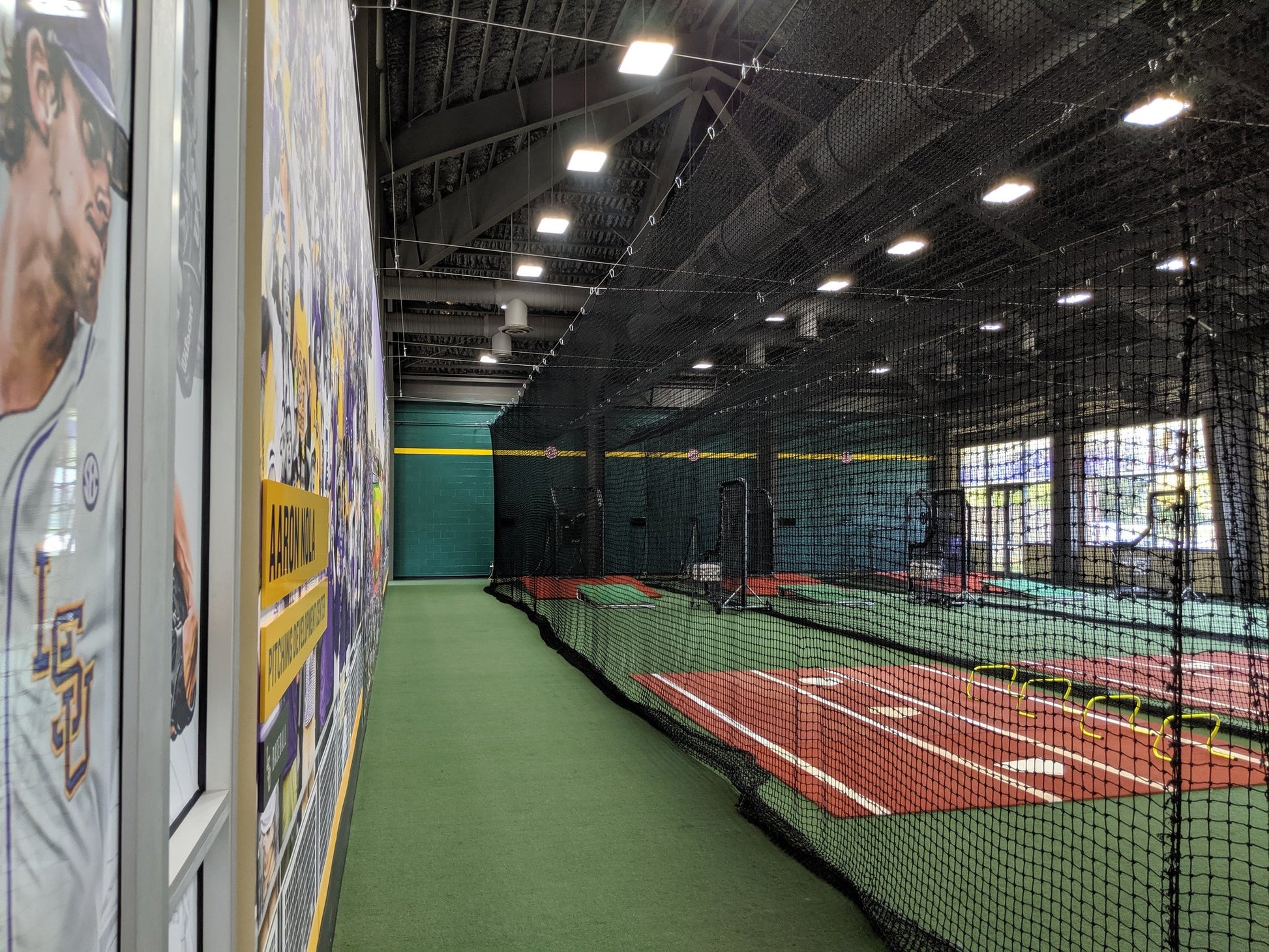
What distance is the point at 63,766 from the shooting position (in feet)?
1.48

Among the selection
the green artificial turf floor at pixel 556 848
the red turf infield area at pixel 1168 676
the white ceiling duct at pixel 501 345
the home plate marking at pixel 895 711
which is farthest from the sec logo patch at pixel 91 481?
the white ceiling duct at pixel 501 345

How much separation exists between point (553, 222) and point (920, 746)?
5643 mm

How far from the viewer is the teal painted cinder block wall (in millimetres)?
14695

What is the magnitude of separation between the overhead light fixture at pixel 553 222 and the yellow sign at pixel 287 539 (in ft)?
21.4

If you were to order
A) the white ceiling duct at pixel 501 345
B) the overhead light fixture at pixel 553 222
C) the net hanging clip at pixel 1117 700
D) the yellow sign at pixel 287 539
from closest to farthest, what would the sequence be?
the yellow sign at pixel 287 539
the net hanging clip at pixel 1117 700
the overhead light fixture at pixel 553 222
the white ceiling duct at pixel 501 345

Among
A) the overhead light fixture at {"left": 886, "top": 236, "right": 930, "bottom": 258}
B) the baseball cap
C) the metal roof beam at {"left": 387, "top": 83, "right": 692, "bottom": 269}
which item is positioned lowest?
the baseball cap

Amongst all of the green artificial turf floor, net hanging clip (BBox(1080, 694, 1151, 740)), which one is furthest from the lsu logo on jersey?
net hanging clip (BBox(1080, 694, 1151, 740))

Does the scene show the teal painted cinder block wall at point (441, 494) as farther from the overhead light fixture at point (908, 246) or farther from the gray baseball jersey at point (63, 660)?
the gray baseball jersey at point (63, 660)

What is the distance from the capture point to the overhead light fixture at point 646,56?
171 inches

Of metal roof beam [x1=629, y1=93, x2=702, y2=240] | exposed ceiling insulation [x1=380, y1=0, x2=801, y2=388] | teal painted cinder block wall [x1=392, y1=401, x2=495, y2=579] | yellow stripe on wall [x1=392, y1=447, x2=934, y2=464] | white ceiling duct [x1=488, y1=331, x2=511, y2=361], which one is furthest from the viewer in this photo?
teal painted cinder block wall [x1=392, y1=401, x2=495, y2=579]

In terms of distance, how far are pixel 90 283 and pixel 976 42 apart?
13.9 feet

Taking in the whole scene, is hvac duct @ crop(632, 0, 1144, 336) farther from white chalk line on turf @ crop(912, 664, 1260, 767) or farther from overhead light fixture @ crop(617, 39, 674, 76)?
white chalk line on turf @ crop(912, 664, 1260, 767)

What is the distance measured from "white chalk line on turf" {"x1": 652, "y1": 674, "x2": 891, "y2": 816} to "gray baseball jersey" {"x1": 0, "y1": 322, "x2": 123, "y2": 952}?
9.06 ft

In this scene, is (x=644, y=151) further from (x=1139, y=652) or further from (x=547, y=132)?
(x=1139, y=652)
